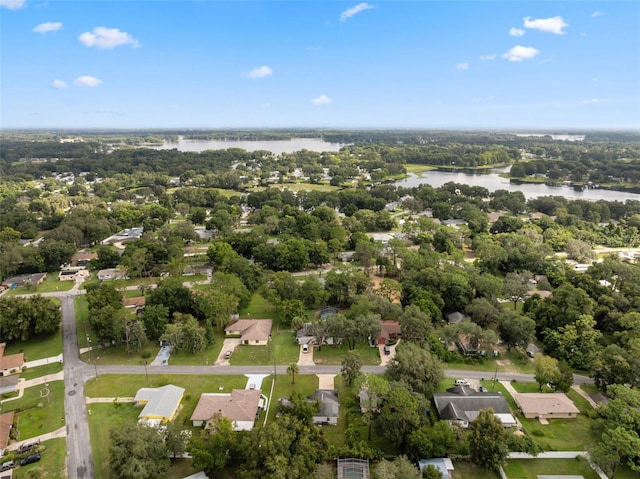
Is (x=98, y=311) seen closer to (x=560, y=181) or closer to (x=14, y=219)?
(x=14, y=219)

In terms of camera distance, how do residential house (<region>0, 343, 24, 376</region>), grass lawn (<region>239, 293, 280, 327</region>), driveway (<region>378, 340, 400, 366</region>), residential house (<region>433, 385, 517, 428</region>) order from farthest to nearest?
grass lawn (<region>239, 293, 280, 327</region>) → driveway (<region>378, 340, 400, 366</region>) → residential house (<region>0, 343, 24, 376</region>) → residential house (<region>433, 385, 517, 428</region>)

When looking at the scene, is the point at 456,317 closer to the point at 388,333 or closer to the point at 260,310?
the point at 388,333

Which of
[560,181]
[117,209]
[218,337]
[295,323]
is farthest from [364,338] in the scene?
[560,181]

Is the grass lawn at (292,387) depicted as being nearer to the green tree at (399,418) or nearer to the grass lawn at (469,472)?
the green tree at (399,418)

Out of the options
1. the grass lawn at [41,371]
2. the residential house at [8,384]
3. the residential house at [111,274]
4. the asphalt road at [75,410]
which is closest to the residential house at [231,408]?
the asphalt road at [75,410]

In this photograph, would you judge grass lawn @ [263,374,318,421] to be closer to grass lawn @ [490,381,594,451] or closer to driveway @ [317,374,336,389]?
driveway @ [317,374,336,389]

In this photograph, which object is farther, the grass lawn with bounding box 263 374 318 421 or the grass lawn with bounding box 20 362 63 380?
the grass lawn with bounding box 20 362 63 380

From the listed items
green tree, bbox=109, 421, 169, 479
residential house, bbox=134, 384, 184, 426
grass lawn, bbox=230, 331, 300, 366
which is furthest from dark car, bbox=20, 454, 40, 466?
grass lawn, bbox=230, 331, 300, 366
